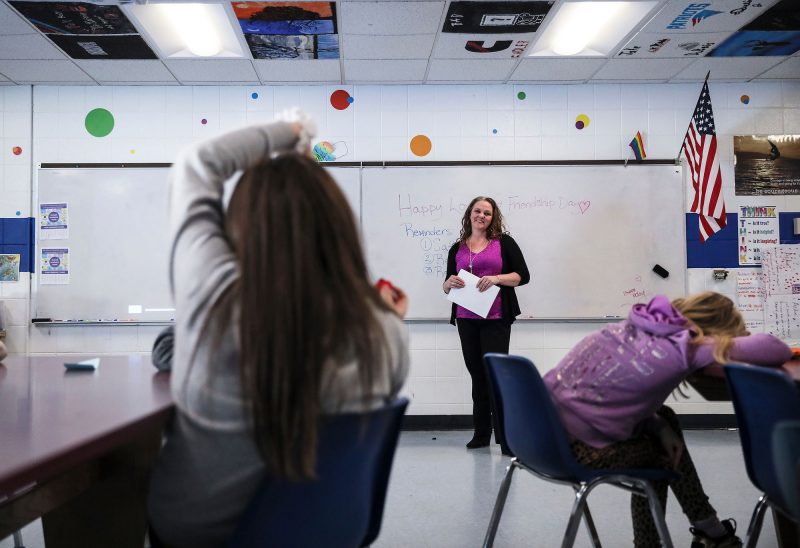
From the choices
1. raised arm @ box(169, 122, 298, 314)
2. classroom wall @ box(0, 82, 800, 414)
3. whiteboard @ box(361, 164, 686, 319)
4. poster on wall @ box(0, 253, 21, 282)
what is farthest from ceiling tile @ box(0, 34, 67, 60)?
raised arm @ box(169, 122, 298, 314)

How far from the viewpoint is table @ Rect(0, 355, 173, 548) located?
753mm

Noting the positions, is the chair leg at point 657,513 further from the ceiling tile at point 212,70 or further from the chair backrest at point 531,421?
the ceiling tile at point 212,70

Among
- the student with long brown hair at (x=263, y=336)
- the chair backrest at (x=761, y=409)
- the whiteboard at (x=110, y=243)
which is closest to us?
the student with long brown hair at (x=263, y=336)

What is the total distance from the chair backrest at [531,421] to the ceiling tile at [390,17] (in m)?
2.06

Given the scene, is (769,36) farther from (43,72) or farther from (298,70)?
(43,72)

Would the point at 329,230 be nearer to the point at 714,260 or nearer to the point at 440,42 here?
the point at 440,42

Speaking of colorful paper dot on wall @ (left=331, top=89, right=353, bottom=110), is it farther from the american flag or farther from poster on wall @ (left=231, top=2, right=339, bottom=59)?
the american flag

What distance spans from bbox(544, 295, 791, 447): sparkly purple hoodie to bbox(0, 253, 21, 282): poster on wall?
12.8 ft

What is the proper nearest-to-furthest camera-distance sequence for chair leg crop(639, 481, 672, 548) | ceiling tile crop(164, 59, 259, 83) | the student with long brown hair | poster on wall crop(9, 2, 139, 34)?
the student with long brown hair < chair leg crop(639, 481, 672, 548) < poster on wall crop(9, 2, 139, 34) < ceiling tile crop(164, 59, 259, 83)

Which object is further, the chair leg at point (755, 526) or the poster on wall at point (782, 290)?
the poster on wall at point (782, 290)

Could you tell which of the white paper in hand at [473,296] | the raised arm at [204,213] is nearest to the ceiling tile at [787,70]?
the white paper in hand at [473,296]

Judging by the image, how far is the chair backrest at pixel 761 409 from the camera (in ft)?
4.25

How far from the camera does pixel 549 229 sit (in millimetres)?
4273

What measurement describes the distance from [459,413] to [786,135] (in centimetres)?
290
